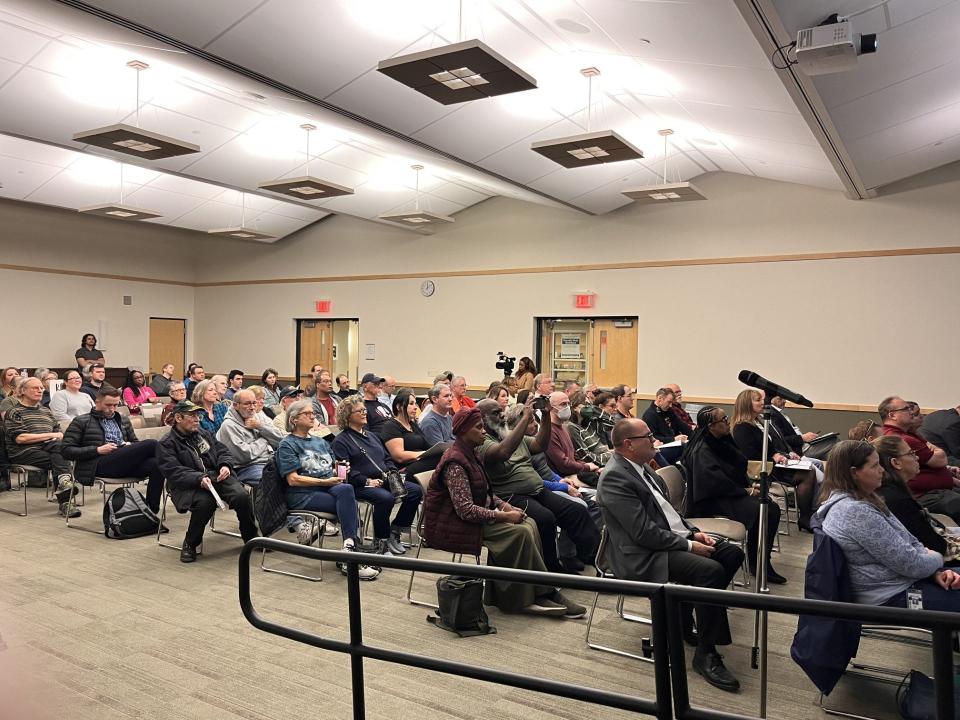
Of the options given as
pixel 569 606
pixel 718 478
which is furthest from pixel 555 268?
pixel 569 606

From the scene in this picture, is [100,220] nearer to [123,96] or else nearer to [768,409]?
[123,96]

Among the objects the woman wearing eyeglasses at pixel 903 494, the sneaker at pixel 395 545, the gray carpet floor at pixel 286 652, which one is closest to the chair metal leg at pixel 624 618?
the gray carpet floor at pixel 286 652

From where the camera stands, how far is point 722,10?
5355mm

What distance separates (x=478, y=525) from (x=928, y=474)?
3614 millimetres

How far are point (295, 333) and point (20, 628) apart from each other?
42.1 feet

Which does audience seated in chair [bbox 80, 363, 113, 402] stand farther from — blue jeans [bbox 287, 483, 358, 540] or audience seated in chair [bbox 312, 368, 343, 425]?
blue jeans [bbox 287, 483, 358, 540]

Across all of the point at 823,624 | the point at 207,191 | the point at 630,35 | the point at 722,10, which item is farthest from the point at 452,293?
the point at 823,624

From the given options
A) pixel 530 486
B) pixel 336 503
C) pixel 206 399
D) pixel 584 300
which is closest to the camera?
pixel 530 486

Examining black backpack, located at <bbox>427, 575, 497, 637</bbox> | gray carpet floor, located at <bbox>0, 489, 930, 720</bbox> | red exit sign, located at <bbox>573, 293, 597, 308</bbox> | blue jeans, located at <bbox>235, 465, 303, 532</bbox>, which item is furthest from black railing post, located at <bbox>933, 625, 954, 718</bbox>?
red exit sign, located at <bbox>573, 293, 597, 308</bbox>

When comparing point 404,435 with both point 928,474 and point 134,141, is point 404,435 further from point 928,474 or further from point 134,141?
point 134,141

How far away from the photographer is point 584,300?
525 inches

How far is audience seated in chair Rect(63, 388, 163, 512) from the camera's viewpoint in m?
6.64

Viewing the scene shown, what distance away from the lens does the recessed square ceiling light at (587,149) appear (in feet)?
25.5

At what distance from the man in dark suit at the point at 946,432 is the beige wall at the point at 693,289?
8.92ft
